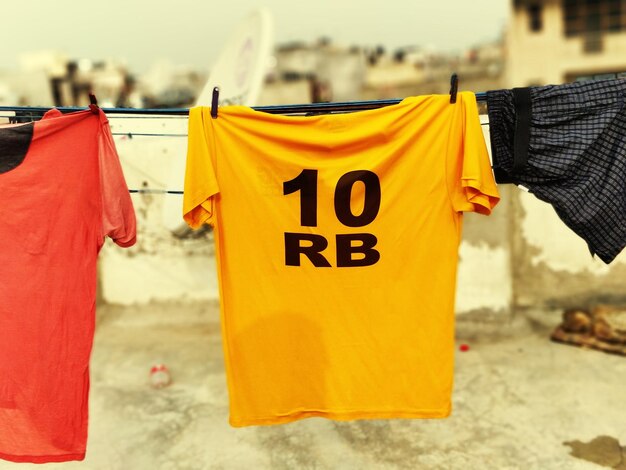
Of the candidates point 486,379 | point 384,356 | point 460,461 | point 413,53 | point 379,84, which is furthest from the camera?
point 413,53

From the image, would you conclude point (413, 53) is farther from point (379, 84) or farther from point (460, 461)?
point (460, 461)

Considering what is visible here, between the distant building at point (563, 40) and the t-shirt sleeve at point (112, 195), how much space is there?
21.8m

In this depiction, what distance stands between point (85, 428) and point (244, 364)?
0.90 metres

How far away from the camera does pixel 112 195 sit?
2.65 metres

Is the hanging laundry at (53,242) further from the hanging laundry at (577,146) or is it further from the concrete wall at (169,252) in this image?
the hanging laundry at (577,146)

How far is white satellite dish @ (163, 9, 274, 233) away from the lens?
4.41m

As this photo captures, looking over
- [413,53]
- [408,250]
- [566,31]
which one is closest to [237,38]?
[408,250]

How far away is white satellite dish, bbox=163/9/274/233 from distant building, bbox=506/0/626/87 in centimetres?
1916

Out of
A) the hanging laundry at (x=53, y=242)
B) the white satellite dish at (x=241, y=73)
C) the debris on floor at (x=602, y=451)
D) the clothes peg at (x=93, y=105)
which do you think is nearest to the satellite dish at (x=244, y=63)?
the white satellite dish at (x=241, y=73)

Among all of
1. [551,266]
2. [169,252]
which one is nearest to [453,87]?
[551,266]

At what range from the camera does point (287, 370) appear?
9.45 feet

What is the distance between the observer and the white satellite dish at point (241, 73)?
441 cm

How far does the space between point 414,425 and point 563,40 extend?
22.3 meters

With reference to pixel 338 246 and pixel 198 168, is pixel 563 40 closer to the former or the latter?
pixel 338 246
